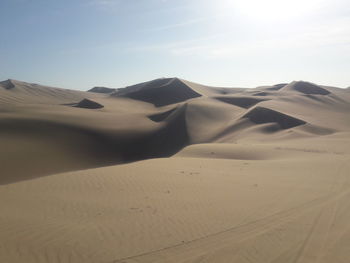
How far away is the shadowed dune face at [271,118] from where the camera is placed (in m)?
31.2

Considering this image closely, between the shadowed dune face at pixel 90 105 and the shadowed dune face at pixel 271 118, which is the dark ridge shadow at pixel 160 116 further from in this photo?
the shadowed dune face at pixel 90 105

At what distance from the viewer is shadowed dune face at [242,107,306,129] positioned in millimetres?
31234

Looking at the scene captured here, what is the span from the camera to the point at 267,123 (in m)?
32.3

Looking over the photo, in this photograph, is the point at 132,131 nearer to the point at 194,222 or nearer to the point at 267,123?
the point at 267,123

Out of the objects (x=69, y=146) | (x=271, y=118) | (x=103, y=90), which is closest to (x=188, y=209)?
(x=69, y=146)

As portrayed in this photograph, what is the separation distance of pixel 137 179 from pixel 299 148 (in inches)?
484

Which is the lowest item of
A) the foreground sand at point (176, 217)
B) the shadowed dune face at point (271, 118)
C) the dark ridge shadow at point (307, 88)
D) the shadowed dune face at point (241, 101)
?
the shadowed dune face at point (271, 118)

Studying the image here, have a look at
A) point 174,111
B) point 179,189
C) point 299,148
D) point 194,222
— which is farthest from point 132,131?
point 194,222

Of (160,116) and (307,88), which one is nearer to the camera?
(160,116)

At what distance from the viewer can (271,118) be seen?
110ft

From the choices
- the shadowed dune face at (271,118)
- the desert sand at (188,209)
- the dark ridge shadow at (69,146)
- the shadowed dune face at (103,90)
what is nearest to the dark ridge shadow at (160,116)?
the dark ridge shadow at (69,146)

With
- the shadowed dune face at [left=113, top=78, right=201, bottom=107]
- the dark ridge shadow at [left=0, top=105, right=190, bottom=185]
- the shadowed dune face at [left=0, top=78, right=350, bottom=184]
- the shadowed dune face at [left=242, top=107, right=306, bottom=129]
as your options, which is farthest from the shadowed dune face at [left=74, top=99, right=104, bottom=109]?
the shadowed dune face at [left=242, top=107, right=306, bottom=129]

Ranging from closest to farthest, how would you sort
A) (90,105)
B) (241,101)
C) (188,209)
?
(188,209)
(90,105)
(241,101)

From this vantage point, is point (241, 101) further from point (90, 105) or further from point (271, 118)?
point (90, 105)
